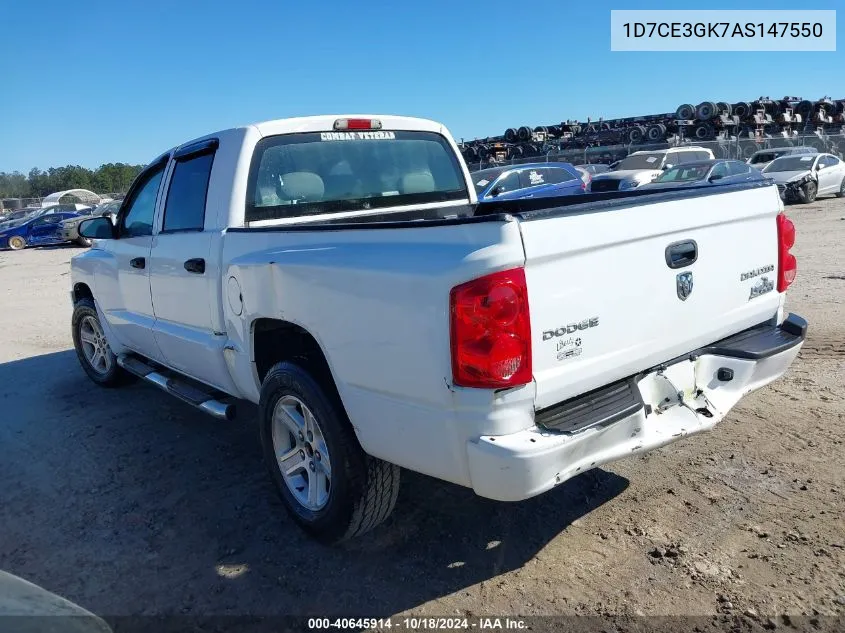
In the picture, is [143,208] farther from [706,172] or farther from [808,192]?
[808,192]

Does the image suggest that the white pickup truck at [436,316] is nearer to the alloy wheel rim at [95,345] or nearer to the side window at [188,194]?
the side window at [188,194]

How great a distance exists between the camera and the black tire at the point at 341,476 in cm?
303

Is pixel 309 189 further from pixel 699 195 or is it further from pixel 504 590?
pixel 504 590

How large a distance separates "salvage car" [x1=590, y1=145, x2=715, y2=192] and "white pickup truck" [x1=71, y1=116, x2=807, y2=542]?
45.2 feet

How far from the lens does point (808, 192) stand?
20.4 m

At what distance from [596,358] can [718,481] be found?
58.8 inches

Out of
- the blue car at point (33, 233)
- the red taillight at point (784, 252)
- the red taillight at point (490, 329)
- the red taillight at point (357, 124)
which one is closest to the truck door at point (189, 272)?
the red taillight at point (357, 124)

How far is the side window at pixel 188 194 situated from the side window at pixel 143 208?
320mm

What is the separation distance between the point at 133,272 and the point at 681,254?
12.4ft

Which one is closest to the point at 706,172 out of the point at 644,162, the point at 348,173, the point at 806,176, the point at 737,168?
the point at 737,168

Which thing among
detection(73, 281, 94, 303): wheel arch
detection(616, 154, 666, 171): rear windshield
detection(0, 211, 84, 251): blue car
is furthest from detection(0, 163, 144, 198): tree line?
detection(73, 281, 94, 303): wheel arch

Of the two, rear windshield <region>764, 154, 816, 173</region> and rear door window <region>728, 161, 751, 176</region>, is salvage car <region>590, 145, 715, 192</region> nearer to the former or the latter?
rear door window <region>728, 161, 751, 176</region>

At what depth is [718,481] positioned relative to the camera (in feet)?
12.1

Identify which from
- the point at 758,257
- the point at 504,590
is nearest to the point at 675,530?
the point at 504,590
